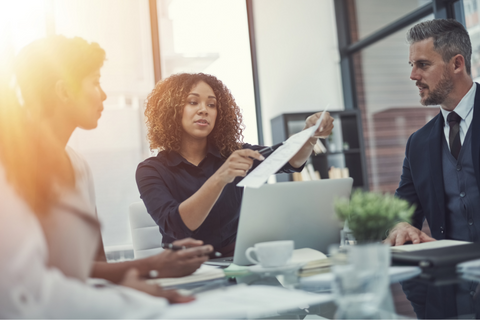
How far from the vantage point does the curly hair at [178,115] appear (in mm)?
1836

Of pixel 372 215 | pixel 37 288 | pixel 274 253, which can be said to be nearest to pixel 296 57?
pixel 274 253

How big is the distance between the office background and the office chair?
2350 mm

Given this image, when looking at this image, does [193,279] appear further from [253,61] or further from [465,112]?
[253,61]

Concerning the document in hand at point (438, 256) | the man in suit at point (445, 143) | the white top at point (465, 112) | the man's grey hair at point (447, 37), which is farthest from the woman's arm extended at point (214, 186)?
the man's grey hair at point (447, 37)

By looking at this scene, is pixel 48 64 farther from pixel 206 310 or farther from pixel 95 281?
pixel 206 310

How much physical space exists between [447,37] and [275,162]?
1.22 metres

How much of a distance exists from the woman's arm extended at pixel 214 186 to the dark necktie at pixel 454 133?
0.90 metres

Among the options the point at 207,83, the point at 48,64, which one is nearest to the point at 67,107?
the point at 48,64

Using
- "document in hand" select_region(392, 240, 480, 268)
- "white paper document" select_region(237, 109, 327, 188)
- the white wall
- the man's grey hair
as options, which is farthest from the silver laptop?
the white wall

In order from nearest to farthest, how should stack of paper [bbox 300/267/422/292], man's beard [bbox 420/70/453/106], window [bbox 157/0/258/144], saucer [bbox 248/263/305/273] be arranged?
stack of paper [bbox 300/267/422/292] < saucer [bbox 248/263/305/273] < man's beard [bbox 420/70/453/106] < window [bbox 157/0/258/144]

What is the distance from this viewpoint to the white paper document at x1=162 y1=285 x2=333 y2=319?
0.69 m

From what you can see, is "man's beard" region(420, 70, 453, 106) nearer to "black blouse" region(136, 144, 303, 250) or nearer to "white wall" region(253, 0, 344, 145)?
"black blouse" region(136, 144, 303, 250)

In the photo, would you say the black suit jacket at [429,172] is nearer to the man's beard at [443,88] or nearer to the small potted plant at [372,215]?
the man's beard at [443,88]

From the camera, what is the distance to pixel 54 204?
76 centimetres
